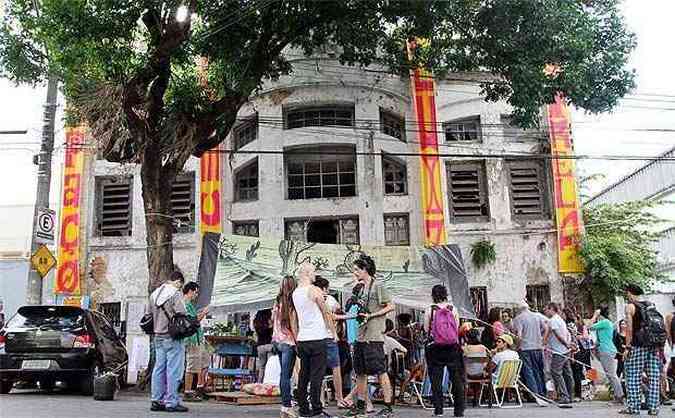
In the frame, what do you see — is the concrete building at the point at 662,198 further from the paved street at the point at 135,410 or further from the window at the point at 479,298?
the paved street at the point at 135,410

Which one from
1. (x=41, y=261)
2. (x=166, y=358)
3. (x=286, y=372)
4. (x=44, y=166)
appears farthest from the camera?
(x=44, y=166)

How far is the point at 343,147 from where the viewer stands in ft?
60.8

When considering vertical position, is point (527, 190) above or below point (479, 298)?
above

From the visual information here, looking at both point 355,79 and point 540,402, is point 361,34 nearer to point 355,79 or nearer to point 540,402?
point 355,79

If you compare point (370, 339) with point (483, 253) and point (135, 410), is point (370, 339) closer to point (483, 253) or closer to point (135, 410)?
point (135, 410)

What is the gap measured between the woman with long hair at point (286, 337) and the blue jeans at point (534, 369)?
5260 millimetres

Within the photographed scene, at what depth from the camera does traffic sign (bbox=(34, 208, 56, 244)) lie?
12837 millimetres

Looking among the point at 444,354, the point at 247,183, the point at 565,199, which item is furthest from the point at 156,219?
the point at 565,199

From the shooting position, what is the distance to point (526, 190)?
1847cm

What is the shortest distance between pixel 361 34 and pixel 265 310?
6197 millimetres

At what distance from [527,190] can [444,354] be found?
438 inches

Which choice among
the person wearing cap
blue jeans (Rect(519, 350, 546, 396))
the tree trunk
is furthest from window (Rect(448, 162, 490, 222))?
the tree trunk

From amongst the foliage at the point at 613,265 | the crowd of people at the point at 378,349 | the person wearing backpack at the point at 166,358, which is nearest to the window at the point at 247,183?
the crowd of people at the point at 378,349

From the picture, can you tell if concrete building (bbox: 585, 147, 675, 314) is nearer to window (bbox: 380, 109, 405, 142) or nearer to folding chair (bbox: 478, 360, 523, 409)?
window (bbox: 380, 109, 405, 142)
